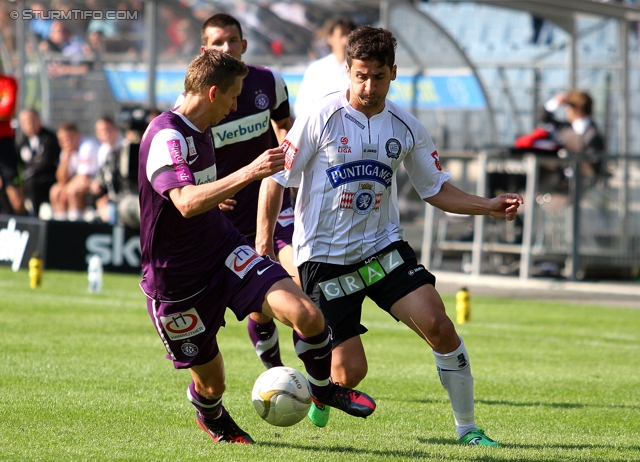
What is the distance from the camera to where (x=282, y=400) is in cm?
543

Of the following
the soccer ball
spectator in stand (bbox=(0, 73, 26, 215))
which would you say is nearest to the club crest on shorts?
the soccer ball

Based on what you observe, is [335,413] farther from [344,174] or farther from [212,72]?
[212,72]

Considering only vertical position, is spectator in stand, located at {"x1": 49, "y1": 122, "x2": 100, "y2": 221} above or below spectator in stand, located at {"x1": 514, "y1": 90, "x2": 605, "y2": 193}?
below

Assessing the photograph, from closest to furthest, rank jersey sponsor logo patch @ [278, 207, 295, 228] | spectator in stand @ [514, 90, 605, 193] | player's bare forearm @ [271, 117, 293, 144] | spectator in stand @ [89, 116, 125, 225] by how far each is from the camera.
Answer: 1. jersey sponsor logo patch @ [278, 207, 295, 228]
2. player's bare forearm @ [271, 117, 293, 144]
3. spectator in stand @ [514, 90, 605, 193]
4. spectator in stand @ [89, 116, 125, 225]

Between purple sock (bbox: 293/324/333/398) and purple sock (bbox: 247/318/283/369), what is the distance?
1610 millimetres

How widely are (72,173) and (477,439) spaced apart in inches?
592

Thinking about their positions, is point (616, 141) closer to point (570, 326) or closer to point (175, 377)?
point (570, 326)

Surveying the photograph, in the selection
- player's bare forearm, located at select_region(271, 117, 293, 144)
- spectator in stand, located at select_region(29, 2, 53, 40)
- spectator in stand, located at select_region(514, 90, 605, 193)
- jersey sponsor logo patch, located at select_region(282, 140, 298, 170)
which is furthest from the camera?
spectator in stand, located at select_region(29, 2, 53, 40)

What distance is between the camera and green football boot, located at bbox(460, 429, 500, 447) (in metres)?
5.79

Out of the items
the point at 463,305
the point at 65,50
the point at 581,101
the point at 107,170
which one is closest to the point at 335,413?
the point at 463,305

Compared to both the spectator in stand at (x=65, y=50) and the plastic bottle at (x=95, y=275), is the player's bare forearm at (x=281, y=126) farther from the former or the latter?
the spectator in stand at (x=65, y=50)

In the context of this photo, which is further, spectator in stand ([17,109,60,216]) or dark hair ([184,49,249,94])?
spectator in stand ([17,109,60,216])

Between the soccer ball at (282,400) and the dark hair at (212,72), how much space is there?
1.55 m

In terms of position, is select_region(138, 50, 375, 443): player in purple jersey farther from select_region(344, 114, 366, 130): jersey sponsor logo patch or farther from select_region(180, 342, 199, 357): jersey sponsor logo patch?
select_region(344, 114, 366, 130): jersey sponsor logo patch
